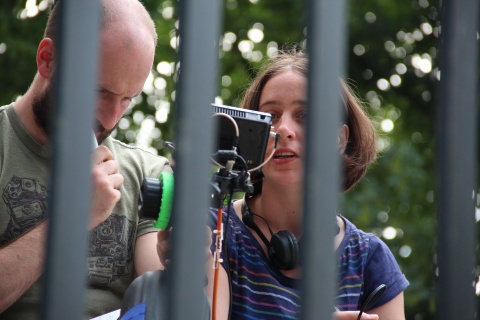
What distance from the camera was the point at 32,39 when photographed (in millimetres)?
5680

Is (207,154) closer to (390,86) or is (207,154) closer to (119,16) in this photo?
(119,16)

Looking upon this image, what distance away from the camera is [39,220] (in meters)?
2.41

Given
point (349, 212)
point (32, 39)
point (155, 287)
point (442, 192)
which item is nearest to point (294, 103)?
point (155, 287)

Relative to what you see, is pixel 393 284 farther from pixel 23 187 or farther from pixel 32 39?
pixel 32 39

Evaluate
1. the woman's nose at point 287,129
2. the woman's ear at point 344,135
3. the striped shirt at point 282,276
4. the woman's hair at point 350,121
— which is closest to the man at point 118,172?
the striped shirt at point 282,276

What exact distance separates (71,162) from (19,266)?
138 cm

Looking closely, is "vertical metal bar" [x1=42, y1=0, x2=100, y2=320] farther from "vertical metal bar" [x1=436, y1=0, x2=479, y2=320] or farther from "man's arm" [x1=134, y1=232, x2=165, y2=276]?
"man's arm" [x1=134, y1=232, x2=165, y2=276]

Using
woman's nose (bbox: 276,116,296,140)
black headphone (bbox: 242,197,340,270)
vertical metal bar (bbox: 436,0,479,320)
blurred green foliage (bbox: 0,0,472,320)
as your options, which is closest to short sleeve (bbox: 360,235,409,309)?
black headphone (bbox: 242,197,340,270)

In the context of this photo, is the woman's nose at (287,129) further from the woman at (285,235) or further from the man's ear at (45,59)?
the man's ear at (45,59)

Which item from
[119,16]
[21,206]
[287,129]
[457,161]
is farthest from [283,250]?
[457,161]

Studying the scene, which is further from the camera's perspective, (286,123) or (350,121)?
(350,121)

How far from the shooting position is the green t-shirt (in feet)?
7.83

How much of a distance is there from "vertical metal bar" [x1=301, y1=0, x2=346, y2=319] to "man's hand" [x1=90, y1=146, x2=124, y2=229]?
1.05m

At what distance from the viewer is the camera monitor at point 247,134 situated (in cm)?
184
